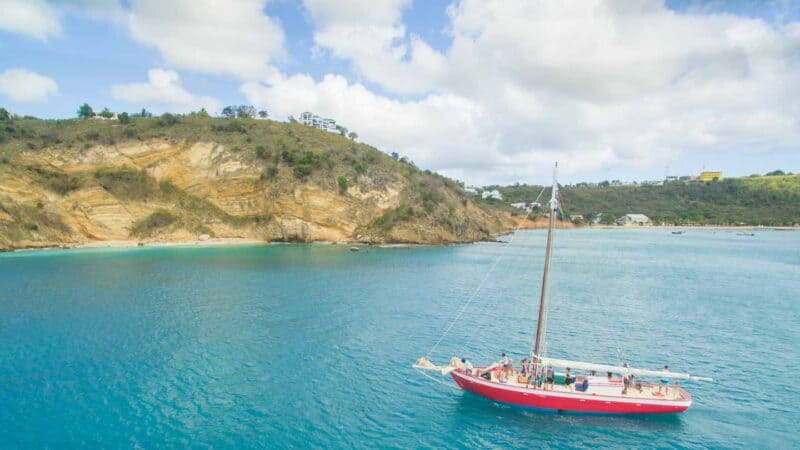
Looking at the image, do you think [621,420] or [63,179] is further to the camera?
[63,179]

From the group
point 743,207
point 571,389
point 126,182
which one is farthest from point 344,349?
point 743,207

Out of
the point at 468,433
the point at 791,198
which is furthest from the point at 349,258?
the point at 791,198

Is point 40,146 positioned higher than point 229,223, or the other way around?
point 40,146

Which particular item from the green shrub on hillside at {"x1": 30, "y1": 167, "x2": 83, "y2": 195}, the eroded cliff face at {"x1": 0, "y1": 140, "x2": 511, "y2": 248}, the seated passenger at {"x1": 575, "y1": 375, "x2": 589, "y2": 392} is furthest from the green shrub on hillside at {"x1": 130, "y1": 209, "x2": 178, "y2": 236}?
the seated passenger at {"x1": 575, "y1": 375, "x2": 589, "y2": 392}

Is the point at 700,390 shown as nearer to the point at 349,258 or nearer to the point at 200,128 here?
the point at 349,258

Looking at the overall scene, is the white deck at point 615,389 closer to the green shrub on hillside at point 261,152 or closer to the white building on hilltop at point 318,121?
the green shrub on hillside at point 261,152

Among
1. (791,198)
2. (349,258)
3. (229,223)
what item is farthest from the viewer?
(791,198)

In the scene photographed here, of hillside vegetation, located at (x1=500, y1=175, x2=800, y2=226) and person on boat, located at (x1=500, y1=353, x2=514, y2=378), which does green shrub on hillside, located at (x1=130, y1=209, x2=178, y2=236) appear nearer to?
person on boat, located at (x1=500, y1=353, x2=514, y2=378)
